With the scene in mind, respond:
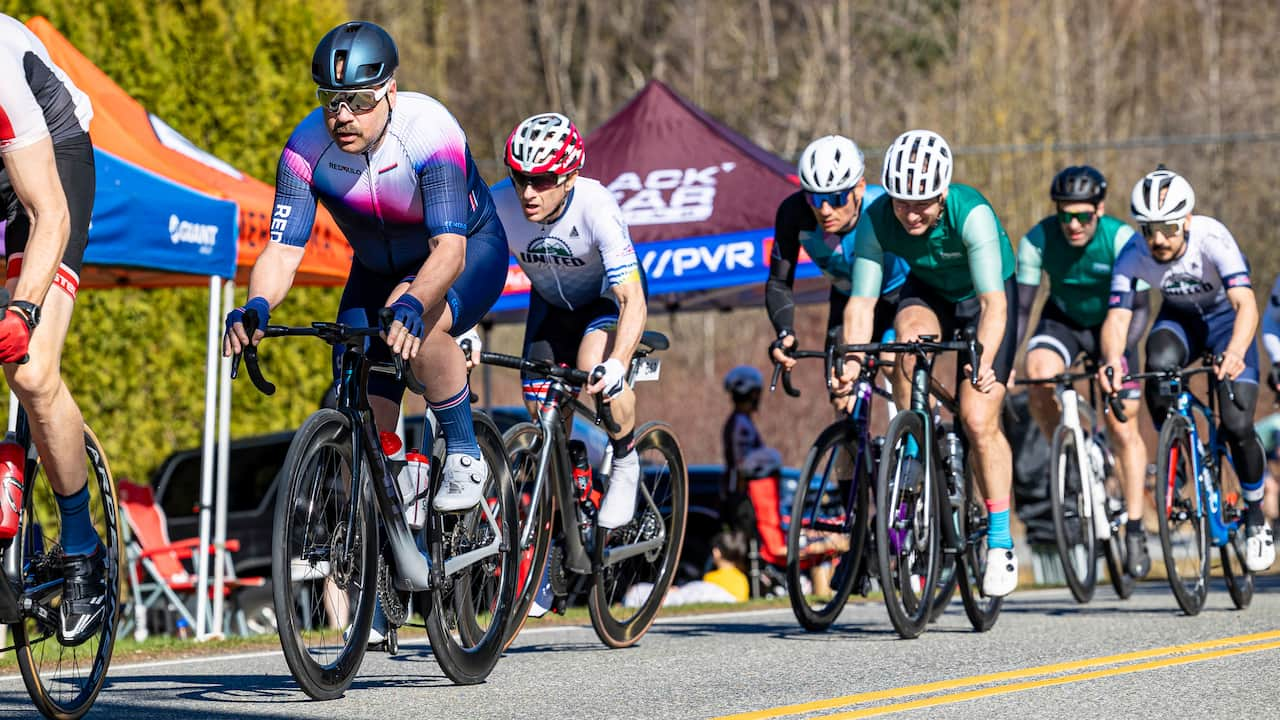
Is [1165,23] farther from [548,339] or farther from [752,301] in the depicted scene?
[548,339]

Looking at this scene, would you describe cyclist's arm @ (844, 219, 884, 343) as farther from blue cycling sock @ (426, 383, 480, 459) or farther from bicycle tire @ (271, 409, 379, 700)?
bicycle tire @ (271, 409, 379, 700)

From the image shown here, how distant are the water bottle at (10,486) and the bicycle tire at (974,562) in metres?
4.42

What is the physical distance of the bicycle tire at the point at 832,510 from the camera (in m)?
8.04

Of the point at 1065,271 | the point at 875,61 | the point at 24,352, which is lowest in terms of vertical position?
the point at 24,352

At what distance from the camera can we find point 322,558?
5754 mm

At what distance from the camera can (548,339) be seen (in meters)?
8.11

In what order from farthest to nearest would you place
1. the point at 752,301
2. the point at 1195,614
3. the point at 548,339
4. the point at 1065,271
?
the point at 752,301
the point at 1065,271
the point at 1195,614
the point at 548,339

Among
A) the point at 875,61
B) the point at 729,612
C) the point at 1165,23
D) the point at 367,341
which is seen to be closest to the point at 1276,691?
the point at 367,341

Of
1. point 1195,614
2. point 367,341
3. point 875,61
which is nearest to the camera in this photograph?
point 367,341

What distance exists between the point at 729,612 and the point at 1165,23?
137 feet

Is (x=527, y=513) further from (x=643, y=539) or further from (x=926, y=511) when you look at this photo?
(x=926, y=511)

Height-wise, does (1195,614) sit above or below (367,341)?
below

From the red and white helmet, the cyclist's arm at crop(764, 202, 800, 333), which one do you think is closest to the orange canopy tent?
the cyclist's arm at crop(764, 202, 800, 333)

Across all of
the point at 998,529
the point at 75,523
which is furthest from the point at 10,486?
the point at 998,529
